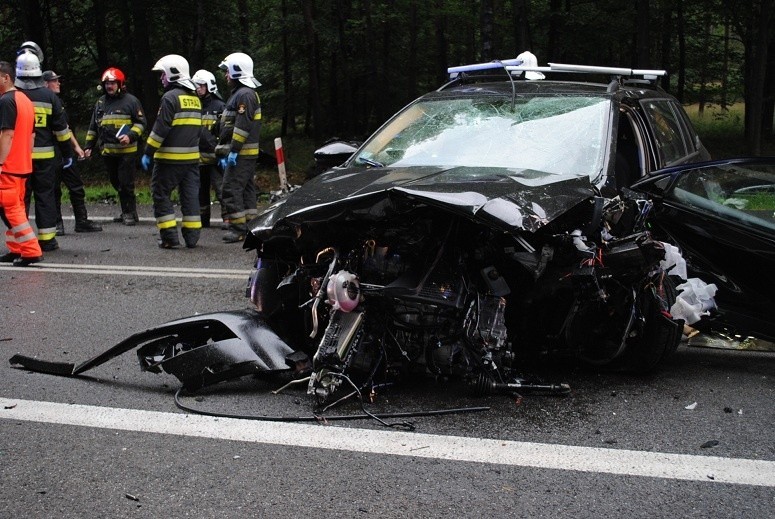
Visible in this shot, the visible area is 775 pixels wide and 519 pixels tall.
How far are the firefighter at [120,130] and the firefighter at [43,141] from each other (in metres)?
1.08

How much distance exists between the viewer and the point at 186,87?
9633 millimetres

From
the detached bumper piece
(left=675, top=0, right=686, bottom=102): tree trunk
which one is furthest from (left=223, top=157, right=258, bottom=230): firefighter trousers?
(left=675, top=0, right=686, bottom=102): tree trunk

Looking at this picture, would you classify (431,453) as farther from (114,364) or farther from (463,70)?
(463,70)

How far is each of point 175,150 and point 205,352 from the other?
5.55 meters

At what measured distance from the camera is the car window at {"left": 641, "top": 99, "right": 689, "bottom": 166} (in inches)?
240

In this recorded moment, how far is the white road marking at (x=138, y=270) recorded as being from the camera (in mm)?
8141

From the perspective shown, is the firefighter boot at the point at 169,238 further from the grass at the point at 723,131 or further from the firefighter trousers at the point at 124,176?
the grass at the point at 723,131

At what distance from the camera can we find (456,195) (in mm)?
4137

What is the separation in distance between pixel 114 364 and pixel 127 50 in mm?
20629

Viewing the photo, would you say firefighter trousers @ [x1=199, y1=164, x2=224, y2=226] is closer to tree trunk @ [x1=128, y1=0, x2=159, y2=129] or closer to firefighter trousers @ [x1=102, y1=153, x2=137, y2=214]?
firefighter trousers @ [x1=102, y1=153, x2=137, y2=214]

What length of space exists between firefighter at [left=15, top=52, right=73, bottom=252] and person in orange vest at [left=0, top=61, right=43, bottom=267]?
66 centimetres

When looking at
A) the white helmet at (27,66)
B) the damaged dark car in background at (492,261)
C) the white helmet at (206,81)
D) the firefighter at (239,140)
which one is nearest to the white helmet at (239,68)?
the firefighter at (239,140)

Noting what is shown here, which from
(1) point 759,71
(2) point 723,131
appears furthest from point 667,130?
(2) point 723,131

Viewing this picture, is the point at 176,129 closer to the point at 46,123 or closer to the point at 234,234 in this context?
the point at 234,234
